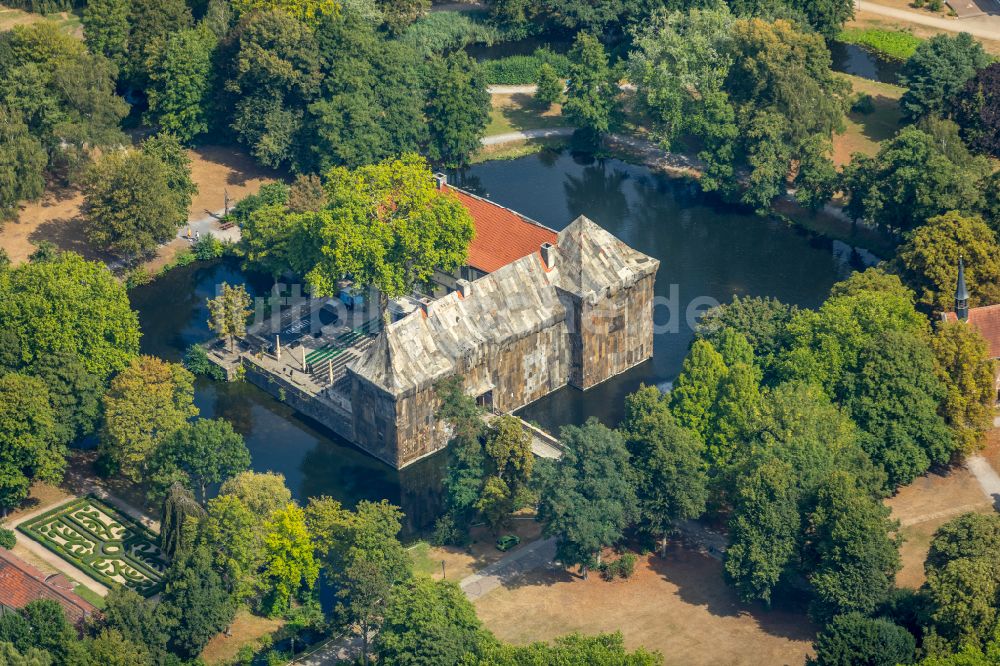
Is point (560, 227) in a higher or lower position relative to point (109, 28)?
lower

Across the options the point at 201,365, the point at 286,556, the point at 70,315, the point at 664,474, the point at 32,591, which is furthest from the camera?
the point at 201,365

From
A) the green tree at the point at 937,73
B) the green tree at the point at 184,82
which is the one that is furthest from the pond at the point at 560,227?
the green tree at the point at 184,82

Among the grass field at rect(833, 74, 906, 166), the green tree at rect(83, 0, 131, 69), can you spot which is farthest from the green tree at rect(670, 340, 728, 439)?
the green tree at rect(83, 0, 131, 69)

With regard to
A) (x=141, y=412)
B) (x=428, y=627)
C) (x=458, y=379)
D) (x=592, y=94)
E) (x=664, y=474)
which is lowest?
(x=428, y=627)

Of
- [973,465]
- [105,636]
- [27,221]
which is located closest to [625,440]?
[973,465]

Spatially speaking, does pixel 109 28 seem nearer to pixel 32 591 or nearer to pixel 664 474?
pixel 32 591

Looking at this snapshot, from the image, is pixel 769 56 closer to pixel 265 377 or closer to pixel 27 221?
pixel 265 377

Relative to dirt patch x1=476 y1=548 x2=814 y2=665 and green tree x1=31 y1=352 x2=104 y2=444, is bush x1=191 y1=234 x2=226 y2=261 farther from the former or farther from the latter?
dirt patch x1=476 y1=548 x2=814 y2=665

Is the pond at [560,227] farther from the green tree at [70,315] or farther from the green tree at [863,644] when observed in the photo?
the green tree at [863,644]

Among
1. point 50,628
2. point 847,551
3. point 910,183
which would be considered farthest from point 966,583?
point 50,628
